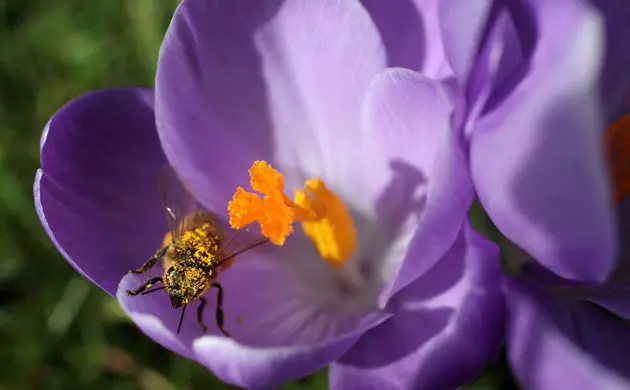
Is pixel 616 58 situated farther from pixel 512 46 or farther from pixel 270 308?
pixel 270 308

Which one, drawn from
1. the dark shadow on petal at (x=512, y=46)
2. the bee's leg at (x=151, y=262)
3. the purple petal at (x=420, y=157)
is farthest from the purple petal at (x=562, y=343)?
the bee's leg at (x=151, y=262)

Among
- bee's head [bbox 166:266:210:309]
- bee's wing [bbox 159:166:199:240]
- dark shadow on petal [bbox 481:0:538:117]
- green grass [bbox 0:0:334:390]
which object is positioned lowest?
green grass [bbox 0:0:334:390]

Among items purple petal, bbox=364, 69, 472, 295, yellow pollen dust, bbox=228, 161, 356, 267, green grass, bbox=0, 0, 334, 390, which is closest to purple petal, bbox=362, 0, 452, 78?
purple petal, bbox=364, 69, 472, 295

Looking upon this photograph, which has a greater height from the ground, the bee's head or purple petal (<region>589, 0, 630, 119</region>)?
purple petal (<region>589, 0, 630, 119</region>)

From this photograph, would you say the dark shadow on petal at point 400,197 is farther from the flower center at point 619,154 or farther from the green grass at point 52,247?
the green grass at point 52,247

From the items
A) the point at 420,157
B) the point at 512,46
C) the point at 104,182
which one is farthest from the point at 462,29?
the point at 104,182

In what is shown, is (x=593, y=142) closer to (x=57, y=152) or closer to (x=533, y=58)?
(x=533, y=58)

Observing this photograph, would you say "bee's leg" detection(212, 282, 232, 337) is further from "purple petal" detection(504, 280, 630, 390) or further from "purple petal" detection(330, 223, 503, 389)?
"purple petal" detection(504, 280, 630, 390)

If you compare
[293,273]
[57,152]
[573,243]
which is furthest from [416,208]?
[57,152]
